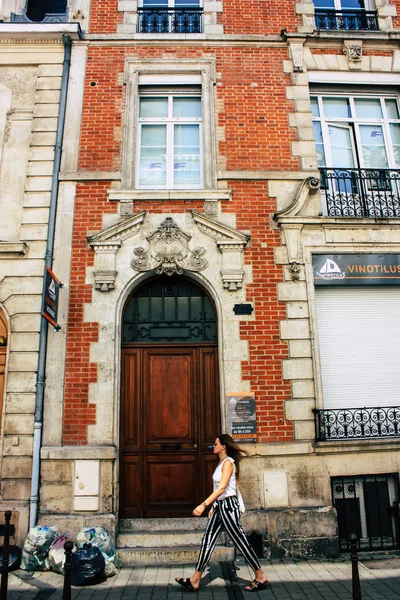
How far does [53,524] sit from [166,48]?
8494mm

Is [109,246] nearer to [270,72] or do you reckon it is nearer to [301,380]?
[301,380]

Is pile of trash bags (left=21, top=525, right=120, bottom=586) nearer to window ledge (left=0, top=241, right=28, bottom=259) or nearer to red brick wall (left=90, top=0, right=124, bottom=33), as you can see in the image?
window ledge (left=0, top=241, right=28, bottom=259)

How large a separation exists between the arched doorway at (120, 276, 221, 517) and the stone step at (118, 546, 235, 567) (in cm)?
71

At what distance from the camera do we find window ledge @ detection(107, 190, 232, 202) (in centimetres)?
738

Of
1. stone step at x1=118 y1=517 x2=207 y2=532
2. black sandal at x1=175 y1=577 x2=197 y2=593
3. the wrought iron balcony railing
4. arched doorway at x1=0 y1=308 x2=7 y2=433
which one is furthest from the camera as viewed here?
the wrought iron balcony railing

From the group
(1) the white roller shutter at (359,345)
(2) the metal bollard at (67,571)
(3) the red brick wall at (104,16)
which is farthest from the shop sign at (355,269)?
(3) the red brick wall at (104,16)

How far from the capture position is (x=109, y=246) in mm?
7117

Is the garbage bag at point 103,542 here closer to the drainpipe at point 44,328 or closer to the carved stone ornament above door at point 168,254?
the drainpipe at point 44,328

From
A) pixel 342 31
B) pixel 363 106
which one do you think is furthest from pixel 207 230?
pixel 342 31

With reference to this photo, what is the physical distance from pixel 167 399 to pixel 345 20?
8.41m

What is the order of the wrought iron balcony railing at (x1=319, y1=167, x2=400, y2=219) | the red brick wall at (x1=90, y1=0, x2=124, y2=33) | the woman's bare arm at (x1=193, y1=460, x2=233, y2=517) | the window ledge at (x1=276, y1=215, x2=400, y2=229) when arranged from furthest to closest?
the red brick wall at (x1=90, y1=0, x2=124, y2=33)
the wrought iron balcony railing at (x1=319, y1=167, x2=400, y2=219)
the window ledge at (x1=276, y1=215, x2=400, y2=229)
the woman's bare arm at (x1=193, y1=460, x2=233, y2=517)

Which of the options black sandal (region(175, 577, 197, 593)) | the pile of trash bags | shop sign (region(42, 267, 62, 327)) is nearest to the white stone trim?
shop sign (region(42, 267, 62, 327))

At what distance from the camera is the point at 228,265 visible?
23.3 ft

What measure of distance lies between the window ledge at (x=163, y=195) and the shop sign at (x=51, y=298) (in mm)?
1819
